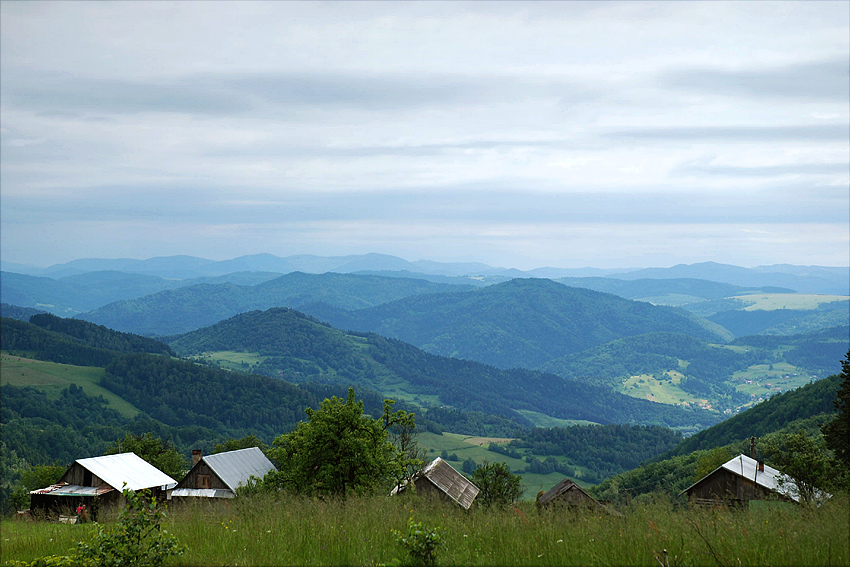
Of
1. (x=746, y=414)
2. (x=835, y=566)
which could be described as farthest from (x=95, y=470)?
(x=746, y=414)

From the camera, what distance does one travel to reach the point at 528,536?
7855mm

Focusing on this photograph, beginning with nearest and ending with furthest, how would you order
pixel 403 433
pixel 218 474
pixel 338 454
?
pixel 338 454 → pixel 403 433 → pixel 218 474

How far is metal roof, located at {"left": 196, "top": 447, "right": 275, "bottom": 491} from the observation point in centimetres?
4816

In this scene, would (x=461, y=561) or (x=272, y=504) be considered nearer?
(x=461, y=561)

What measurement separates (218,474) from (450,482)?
18.9 metres

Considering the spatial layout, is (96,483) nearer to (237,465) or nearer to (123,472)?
(123,472)

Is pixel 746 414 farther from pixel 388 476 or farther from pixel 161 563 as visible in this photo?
pixel 161 563

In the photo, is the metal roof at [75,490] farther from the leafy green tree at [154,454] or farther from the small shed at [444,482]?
the small shed at [444,482]

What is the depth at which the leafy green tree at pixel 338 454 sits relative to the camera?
21422mm

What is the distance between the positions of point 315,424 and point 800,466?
57.6 ft

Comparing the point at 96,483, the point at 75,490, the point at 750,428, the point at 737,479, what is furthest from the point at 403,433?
the point at 750,428

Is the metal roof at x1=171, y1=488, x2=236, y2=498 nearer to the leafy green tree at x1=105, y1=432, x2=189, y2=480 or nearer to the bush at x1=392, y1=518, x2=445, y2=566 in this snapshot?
the leafy green tree at x1=105, y1=432, x2=189, y2=480

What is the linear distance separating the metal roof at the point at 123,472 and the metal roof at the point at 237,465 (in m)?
3.77

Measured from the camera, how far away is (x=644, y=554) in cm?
686
